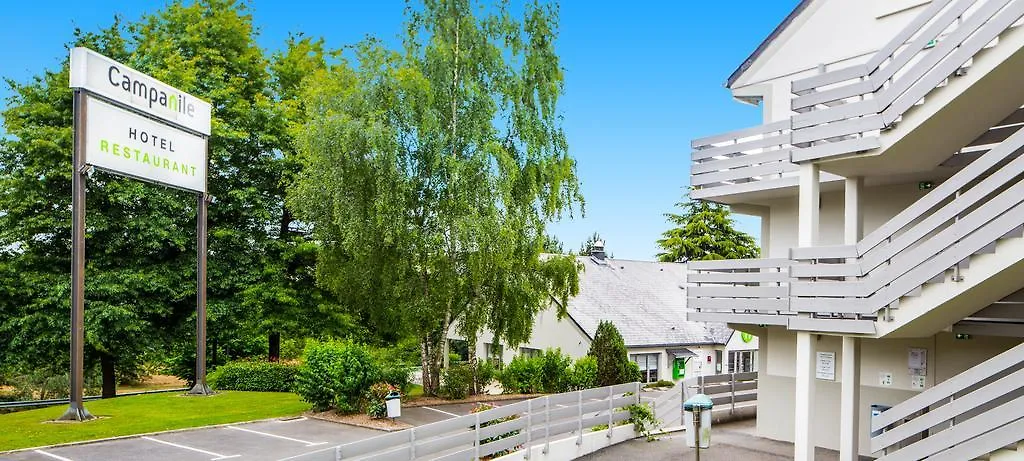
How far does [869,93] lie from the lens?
11492 millimetres

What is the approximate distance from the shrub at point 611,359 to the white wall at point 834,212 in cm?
1151

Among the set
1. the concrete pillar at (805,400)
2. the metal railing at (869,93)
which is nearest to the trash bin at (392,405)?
the metal railing at (869,93)

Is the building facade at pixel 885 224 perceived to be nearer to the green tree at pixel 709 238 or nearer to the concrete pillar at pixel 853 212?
the concrete pillar at pixel 853 212

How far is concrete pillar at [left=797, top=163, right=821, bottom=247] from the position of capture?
12.1 m

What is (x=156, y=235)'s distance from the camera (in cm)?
2536

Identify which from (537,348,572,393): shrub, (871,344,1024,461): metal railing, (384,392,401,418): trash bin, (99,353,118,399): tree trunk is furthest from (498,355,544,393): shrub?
(871,344,1024,461): metal railing

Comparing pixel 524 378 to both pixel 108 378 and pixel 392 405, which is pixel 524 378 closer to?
pixel 392 405

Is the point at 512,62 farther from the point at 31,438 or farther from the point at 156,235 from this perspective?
the point at 31,438

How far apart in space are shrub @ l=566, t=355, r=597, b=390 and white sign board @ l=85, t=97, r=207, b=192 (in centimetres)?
1356

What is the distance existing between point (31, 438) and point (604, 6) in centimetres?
1822

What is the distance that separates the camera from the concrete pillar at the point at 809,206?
39.8 feet

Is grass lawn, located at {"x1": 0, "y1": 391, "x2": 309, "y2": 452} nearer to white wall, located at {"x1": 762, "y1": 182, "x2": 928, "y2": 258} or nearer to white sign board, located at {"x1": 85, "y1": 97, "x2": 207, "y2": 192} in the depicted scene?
white sign board, located at {"x1": 85, "y1": 97, "x2": 207, "y2": 192}

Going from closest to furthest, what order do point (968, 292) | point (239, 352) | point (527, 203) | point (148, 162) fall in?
point (968, 292), point (148, 162), point (527, 203), point (239, 352)

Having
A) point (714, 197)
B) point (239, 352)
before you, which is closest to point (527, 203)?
point (714, 197)
